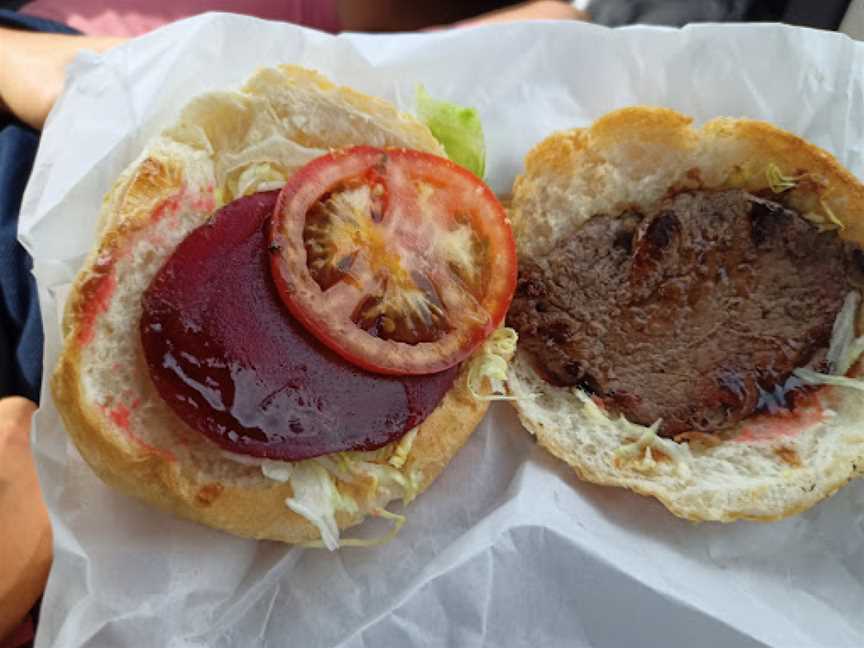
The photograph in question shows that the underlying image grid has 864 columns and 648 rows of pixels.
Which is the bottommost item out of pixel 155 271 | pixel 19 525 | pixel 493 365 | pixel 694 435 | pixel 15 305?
pixel 19 525

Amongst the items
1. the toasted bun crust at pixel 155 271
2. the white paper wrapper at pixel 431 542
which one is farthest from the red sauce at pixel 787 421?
the toasted bun crust at pixel 155 271

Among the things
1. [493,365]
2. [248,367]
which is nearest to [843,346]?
[493,365]

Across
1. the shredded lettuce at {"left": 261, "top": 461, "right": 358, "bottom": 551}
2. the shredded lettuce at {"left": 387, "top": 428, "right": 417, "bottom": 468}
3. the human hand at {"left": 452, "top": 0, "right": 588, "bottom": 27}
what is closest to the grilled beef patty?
the shredded lettuce at {"left": 387, "top": 428, "right": 417, "bottom": 468}

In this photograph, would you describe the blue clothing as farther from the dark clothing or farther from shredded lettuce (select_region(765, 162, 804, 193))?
the dark clothing

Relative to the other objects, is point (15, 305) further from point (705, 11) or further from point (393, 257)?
point (705, 11)

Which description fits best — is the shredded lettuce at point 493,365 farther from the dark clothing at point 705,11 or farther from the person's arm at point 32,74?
the dark clothing at point 705,11
